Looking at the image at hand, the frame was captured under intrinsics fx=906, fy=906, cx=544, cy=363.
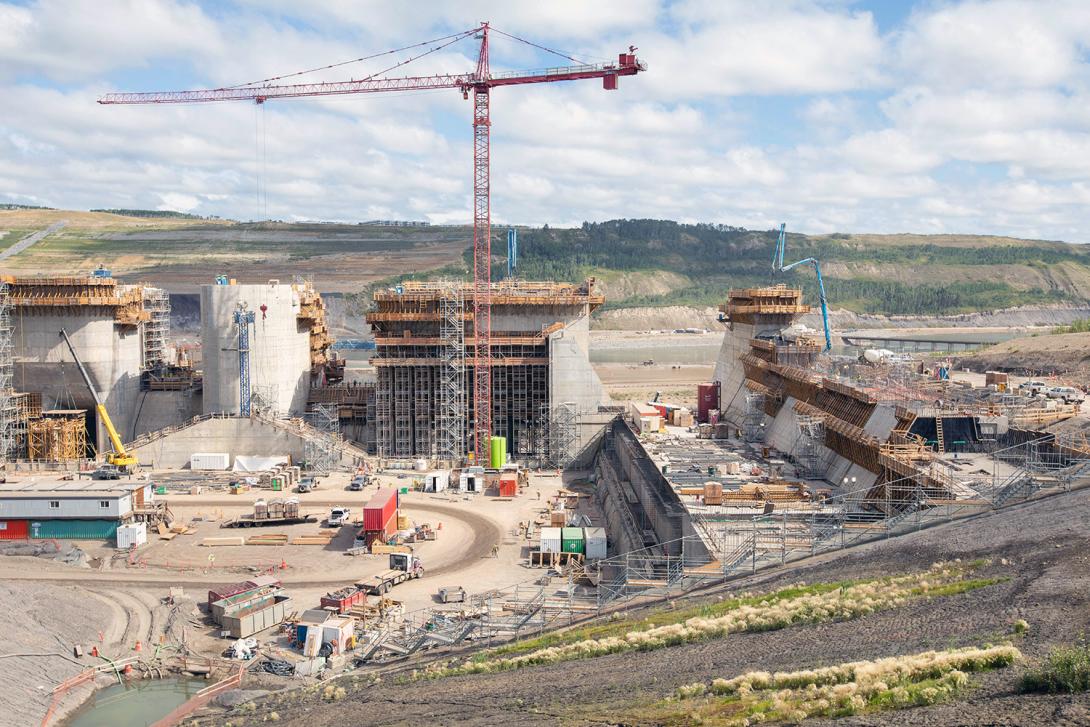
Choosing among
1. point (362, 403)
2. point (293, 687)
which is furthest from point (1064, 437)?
point (362, 403)

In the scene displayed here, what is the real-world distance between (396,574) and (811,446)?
80.8 feet

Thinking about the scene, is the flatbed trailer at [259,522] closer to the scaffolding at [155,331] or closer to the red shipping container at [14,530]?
the red shipping container at [14,530]

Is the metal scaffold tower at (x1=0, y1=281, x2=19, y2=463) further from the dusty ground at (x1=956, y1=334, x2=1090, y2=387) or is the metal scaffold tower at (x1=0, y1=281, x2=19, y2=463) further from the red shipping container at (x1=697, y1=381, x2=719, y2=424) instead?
the dusty ground at (x1=956, y1=334, x2=1090, y2=387)

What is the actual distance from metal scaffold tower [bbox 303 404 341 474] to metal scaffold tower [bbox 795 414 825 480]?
3547 centimetres

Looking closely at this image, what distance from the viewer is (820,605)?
26016 mm

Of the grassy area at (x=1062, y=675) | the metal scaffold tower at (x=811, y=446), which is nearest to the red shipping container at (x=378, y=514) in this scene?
the metal scaffold tower at (x=811, y=446)

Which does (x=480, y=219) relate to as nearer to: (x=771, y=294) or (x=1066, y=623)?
(x=771, y=294)

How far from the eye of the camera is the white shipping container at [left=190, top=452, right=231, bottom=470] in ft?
228

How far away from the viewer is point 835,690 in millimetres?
17781

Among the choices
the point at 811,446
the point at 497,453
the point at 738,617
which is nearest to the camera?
the point at 738,617

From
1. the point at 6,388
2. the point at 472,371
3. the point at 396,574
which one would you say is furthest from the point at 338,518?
the point at 6,388

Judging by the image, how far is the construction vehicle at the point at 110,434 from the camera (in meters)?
66.4

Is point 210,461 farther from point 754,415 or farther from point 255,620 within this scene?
point 754,415

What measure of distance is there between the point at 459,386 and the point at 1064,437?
142ft
